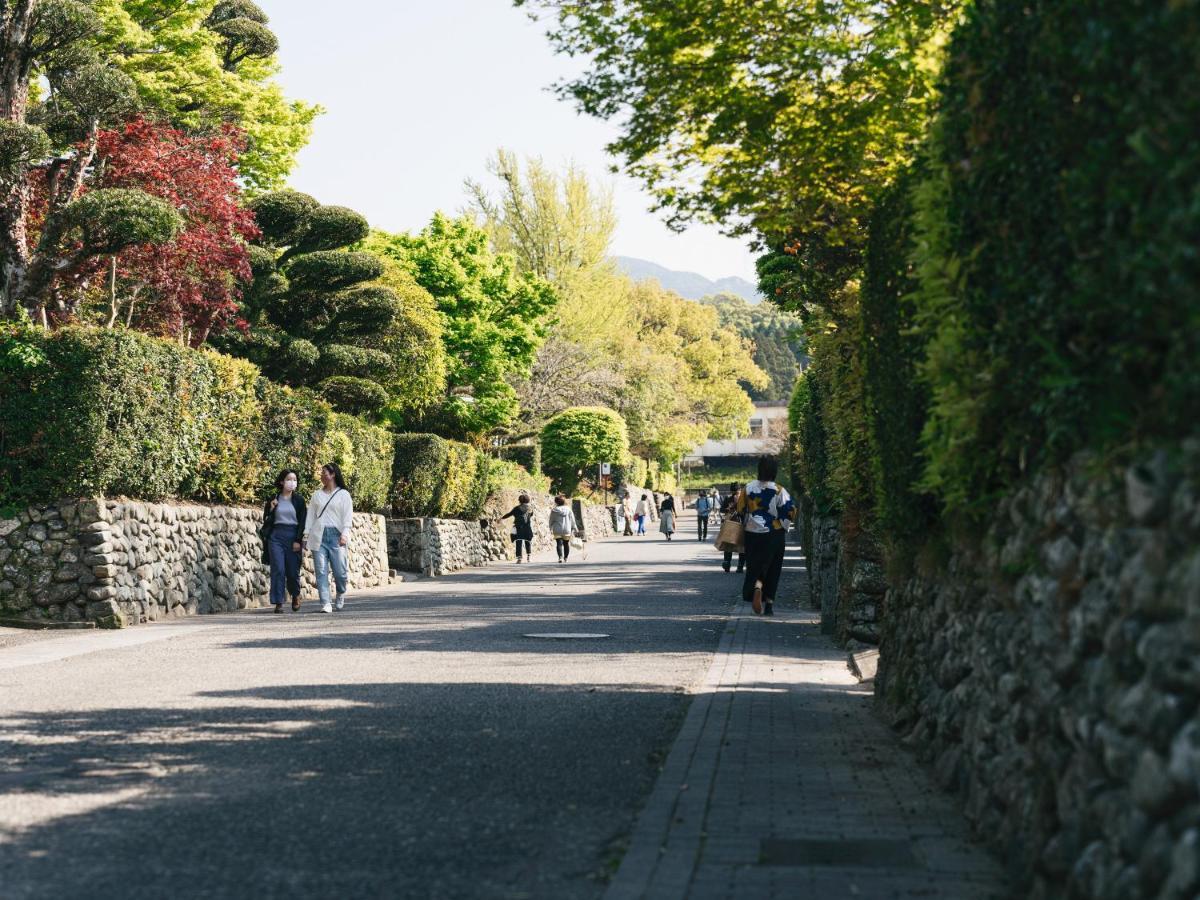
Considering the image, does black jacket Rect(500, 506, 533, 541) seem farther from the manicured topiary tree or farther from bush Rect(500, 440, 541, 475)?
the manicured topiary tree

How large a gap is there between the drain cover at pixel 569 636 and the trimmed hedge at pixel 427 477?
57.3 ft

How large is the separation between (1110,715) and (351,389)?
27263 mm

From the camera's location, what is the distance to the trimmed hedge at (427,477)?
3234 cm

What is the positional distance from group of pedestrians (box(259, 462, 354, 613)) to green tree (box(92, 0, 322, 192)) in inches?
452

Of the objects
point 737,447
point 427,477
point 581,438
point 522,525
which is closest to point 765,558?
point 427,477

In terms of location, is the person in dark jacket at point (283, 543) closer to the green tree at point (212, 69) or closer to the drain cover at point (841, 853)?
the green tree at point (212, 69)

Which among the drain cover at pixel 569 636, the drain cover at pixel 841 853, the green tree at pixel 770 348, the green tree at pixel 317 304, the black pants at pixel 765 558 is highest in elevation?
the green tree at pixel 770 348

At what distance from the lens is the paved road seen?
5.21 meters

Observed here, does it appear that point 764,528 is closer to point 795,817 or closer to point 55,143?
point 795,817

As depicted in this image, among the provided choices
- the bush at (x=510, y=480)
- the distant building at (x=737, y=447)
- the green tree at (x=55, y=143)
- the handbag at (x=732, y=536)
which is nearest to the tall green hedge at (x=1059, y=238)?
the handbag at (x=732, y=536)

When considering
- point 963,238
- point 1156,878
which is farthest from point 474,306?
point 1156,878

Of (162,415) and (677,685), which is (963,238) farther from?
(162,415)

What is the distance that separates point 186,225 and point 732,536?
12219 mm

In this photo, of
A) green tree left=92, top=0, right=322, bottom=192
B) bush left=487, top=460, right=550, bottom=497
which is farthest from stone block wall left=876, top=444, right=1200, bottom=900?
bush left=487, top=460, right=550, bottom=497
